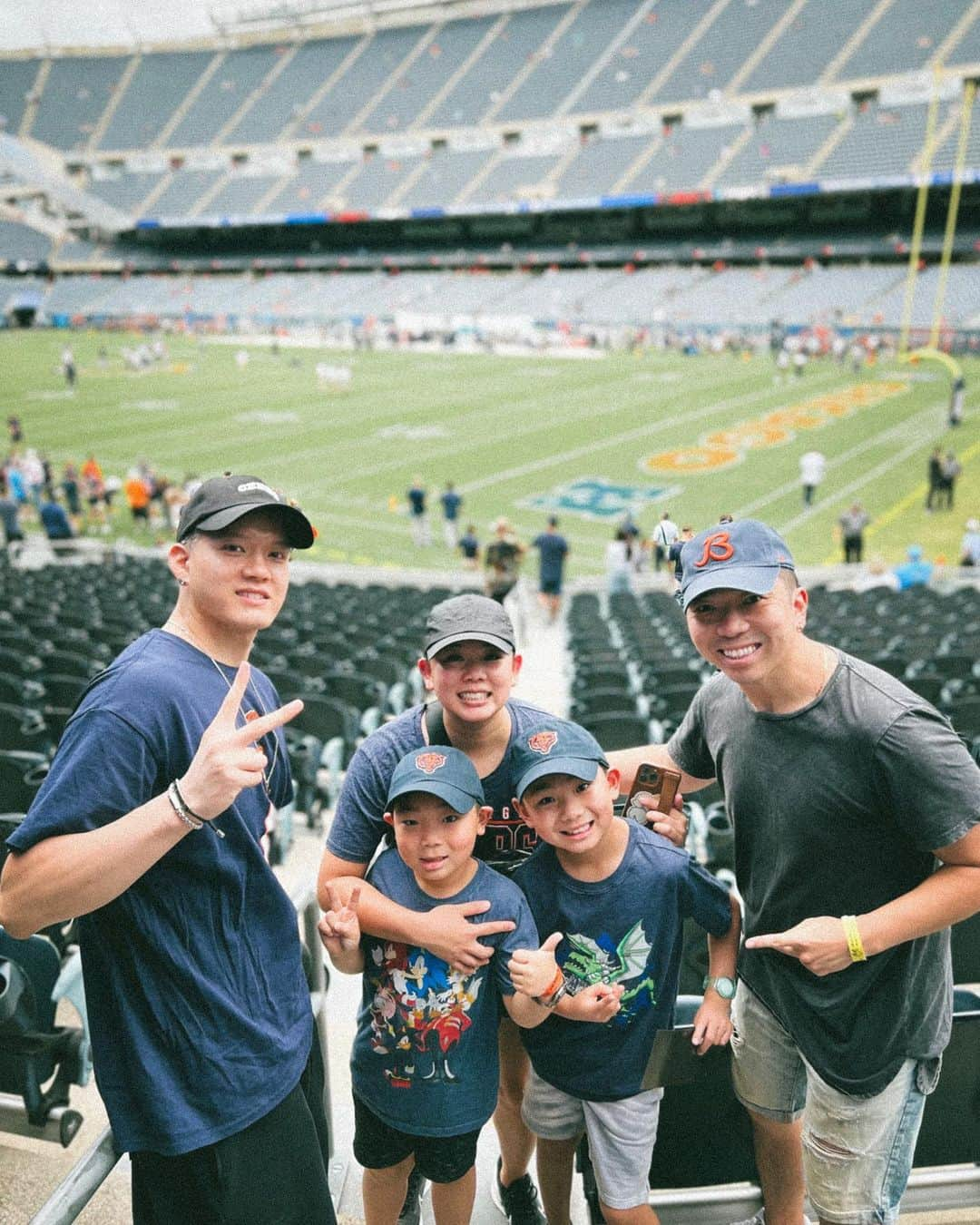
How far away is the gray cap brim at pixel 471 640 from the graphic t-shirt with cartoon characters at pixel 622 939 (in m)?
0.61

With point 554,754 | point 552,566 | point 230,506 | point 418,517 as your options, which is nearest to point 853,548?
point 552,566

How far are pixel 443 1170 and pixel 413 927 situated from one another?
2.54ft

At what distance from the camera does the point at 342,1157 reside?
319 centimetres

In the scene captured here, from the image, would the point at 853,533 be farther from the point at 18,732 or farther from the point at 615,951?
the point at 615,951

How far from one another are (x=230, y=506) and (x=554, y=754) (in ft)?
3.57

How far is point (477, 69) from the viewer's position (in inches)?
2751

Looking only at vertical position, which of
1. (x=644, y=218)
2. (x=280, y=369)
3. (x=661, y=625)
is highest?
(x=644, y=218)

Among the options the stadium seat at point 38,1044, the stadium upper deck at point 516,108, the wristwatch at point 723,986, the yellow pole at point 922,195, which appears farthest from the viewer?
the stadium upper deck at point 516,108

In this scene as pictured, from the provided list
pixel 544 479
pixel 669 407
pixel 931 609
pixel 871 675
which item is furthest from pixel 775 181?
pixel 871 675

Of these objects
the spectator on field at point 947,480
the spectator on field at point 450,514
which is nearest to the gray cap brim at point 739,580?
the spectator on field at point 450,514

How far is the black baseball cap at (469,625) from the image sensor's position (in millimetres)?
2715

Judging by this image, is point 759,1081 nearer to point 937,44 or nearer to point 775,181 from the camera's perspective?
point 775,181

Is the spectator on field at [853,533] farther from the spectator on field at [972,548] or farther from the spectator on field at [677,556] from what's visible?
the spectator on field at [677,556]

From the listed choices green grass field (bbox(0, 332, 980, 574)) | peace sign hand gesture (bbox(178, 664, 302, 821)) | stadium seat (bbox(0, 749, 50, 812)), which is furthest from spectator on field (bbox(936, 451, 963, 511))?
peace sign hand gesture (bbox(178, 664, 302, 821))
